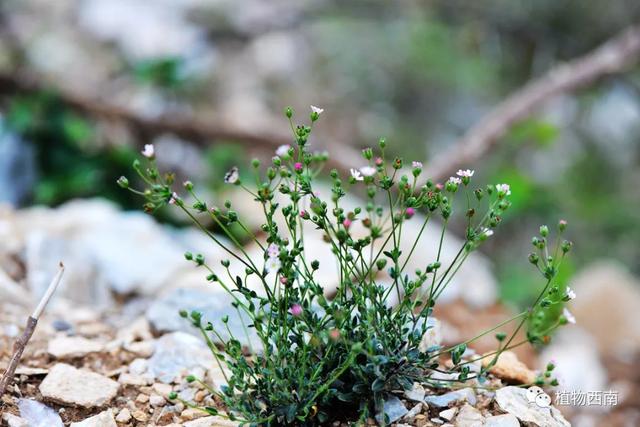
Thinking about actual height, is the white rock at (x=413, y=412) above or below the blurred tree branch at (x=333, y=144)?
below

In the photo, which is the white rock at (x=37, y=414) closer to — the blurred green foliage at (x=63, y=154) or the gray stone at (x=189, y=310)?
the gray stone at (x=189, y=310)

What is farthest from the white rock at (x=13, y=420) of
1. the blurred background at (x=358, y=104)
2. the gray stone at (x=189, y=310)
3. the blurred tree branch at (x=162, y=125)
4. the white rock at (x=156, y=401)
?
the blurred tree branch at (x=162, y=125)

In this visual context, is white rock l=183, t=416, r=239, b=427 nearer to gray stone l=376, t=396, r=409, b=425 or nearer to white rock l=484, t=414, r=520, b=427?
gray stone l=376, t=396, r=409, b=425

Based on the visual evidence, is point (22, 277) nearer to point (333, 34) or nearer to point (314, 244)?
point (314, 244)

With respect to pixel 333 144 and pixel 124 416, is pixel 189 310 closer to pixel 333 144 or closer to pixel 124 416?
pixel 124 416

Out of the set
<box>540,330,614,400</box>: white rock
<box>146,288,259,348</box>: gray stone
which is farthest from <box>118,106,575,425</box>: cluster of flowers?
<box>540,330,614,400</box>: white rock

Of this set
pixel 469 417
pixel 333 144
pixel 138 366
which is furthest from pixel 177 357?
pixel 333 144
